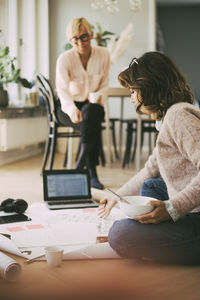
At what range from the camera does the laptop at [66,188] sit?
1773 millimetres

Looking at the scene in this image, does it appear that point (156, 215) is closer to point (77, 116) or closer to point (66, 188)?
point (66, 188)

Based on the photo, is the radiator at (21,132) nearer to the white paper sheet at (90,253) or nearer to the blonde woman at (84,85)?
the blonde woman at (84,85)

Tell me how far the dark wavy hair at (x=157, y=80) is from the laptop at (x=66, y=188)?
0.82 meters

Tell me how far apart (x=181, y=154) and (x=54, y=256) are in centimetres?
37

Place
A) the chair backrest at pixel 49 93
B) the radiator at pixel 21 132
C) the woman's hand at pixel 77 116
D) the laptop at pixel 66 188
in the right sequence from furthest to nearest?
the radiator at pixel 21 132 → the chair backrest at pixel 49 93 → the woman's hand at pixel 77 116 → the laptop at pixel 66 188

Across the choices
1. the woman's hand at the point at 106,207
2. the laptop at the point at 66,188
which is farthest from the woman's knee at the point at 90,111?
the woman's hand at the point at 106,207

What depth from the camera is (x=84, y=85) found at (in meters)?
2.18

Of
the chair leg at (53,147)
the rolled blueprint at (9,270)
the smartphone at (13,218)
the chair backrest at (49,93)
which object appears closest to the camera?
the rolled blueprint at (9,270)

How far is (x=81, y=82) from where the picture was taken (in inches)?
85.5

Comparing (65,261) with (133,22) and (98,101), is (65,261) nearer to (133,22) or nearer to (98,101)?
(98,101)

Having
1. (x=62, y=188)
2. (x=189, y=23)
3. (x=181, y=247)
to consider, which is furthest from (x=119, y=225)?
(x=189, y=23)

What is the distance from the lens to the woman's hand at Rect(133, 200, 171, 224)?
0.96 m

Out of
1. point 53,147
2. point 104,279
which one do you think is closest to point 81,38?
point 53,147

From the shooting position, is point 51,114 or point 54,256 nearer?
point 54,256
